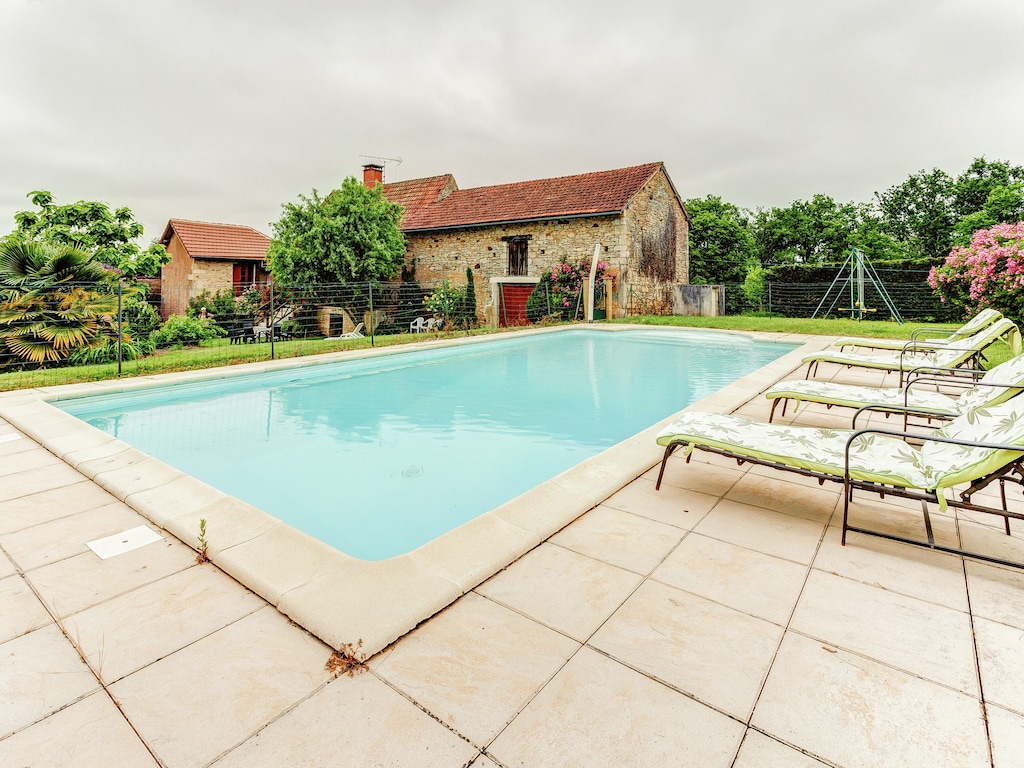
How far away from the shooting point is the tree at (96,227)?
1323cm

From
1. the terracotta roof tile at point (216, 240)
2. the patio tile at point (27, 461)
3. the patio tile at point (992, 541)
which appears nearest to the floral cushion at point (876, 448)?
the patio tile at point (992, 541)

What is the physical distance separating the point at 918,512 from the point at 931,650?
1386 millimetres

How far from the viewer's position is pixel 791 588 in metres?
2.11

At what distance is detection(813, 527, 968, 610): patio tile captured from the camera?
6.82 feet

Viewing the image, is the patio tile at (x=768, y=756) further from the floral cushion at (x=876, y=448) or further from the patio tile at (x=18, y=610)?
the patio tile at (x=18, y=610)

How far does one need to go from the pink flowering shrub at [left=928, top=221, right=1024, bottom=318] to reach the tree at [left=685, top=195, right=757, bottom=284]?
22.0m

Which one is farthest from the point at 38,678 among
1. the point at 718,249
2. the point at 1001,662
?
the point at 718,249

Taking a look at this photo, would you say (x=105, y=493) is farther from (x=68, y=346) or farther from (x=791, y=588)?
(x=68, y=346)

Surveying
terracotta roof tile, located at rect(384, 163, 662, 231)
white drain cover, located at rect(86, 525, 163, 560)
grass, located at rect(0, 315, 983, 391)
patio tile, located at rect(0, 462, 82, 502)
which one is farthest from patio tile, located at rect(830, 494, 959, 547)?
terracotta roof tile, located at rect(384, 163, 662, 231)

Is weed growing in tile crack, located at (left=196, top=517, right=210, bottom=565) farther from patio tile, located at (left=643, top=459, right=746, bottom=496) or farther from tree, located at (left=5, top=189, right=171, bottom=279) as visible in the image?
tree, located at (left=5, top=189, right=171, bottom=279)

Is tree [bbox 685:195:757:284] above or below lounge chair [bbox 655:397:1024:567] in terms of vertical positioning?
above

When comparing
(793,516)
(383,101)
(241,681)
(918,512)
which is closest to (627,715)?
(241,681)

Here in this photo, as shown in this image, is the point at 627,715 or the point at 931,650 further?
the point at 931,650

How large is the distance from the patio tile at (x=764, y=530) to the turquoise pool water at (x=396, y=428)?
163 cm
